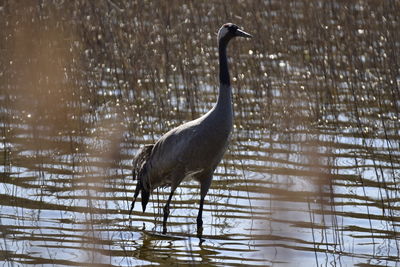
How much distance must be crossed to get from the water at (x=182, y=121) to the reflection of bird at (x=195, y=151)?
274mm

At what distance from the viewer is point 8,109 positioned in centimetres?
971

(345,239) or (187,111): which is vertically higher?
(187,111)

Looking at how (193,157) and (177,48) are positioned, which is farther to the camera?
(177,48)

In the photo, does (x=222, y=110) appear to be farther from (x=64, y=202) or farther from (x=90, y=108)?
(x=90, y=108)

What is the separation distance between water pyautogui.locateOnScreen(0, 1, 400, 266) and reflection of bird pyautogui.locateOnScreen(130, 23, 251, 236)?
0.90 ft

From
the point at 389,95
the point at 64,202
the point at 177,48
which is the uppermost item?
the point at 177,48

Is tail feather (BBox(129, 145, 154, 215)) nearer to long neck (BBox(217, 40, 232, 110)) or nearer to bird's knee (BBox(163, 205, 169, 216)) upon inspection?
bird's knee (BBox(163, 205, 169, 216))

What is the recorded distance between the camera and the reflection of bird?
21.9ft

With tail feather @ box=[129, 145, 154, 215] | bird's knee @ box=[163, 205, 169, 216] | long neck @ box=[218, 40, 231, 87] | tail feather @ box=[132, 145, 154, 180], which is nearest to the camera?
bird's knee @ box=[163, 205, 169, 216]

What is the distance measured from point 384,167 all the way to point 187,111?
103 inches

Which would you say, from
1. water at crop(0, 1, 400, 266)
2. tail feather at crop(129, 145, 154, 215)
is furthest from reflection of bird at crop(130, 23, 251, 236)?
water at crop(0, 1, 400, 266)

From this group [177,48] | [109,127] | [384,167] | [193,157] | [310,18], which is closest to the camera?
[193,157]

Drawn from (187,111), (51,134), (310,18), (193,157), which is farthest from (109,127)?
(310,18)

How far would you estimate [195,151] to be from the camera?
22.0 ft
